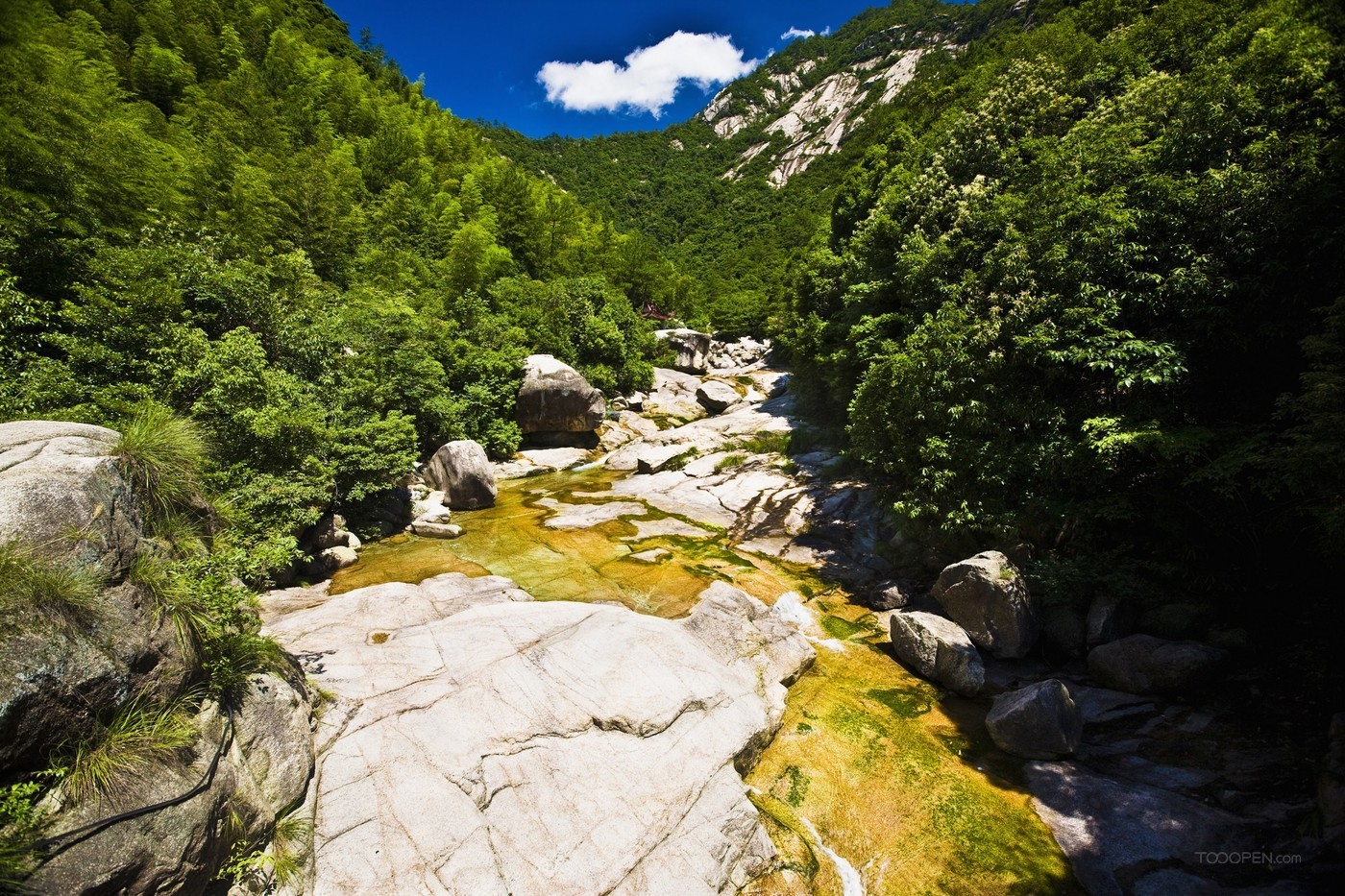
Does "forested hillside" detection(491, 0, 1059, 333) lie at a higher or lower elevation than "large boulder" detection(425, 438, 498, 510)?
higher

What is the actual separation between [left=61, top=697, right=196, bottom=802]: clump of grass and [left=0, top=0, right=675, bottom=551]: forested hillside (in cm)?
776

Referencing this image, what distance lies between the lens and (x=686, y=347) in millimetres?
49688

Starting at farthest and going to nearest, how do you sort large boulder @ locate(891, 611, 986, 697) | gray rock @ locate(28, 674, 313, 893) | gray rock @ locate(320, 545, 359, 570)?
1. gray rock @ locate(320, 545, 359, 570)
2. large boulder @ locate(891, 611, 986, 697)
3. gray rock @ locate(28, 674, 313, 893)

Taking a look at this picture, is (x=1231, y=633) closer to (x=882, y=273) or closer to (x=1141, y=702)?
(x=1141, y=702)

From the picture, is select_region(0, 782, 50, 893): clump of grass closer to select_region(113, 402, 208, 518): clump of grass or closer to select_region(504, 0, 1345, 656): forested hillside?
select_region(113, 402, 208, 518): clump of grass

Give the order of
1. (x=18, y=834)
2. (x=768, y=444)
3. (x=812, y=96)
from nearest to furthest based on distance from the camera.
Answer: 1. (x=18, y=834)
2. (x=768, y=444)
3. (x=812, y=96)

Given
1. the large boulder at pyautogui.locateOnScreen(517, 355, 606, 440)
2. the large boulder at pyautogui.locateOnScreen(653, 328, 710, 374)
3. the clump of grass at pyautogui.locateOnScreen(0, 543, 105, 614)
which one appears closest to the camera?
the clump of grass at pyautogui.locateOnScreen(0, 543, 105, 614)

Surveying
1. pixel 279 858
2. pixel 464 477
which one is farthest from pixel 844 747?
pixel 464 477

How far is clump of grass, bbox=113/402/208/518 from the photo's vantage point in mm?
6312

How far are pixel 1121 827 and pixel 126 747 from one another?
41.2 ft

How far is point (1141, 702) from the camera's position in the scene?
375 inches

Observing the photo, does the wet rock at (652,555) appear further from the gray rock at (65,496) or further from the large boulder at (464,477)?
the gray rock at (65,496)

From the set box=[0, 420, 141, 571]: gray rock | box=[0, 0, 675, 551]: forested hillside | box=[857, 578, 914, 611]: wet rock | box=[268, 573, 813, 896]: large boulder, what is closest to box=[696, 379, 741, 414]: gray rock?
box=[0, 0, 675, 551]: forested hillside

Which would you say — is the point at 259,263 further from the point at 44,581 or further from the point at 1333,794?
the point at 1333,794
